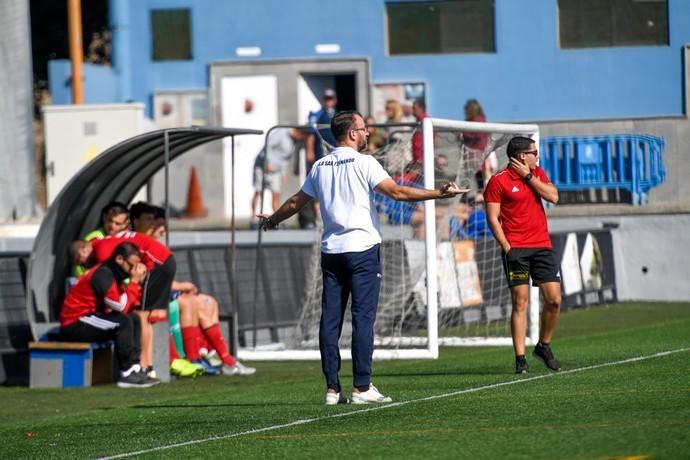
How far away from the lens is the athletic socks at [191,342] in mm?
17031

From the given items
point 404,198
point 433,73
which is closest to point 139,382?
point 404,198

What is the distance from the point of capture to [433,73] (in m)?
35.4

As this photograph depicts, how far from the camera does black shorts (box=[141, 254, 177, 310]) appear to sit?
16.2 metres

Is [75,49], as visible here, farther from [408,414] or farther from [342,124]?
[408,414]

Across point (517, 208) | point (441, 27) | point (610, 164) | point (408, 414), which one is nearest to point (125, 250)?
point (517, 208)

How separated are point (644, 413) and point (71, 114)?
2030 cm

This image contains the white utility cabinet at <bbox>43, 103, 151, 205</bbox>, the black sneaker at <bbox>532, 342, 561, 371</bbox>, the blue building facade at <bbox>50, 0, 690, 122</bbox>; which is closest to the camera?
the black sneaker at <bbox>532, 342, 561, 371</bbox>

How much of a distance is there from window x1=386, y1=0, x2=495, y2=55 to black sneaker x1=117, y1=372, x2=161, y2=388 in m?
20.6

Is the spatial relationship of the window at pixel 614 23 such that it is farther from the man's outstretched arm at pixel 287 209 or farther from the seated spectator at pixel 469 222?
the man's outstretched arm at pixel 287 209

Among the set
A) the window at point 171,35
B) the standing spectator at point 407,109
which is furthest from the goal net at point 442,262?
the window at point 171,35

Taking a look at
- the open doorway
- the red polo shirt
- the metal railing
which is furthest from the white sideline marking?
the open doorway

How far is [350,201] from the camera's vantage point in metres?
12.0

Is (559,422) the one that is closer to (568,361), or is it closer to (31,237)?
(568,361)

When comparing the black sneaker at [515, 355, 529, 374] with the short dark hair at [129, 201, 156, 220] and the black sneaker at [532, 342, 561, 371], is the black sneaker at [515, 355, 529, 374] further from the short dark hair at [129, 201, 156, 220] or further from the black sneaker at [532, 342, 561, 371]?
the short dark hair at [129, 201, 156, 220]
